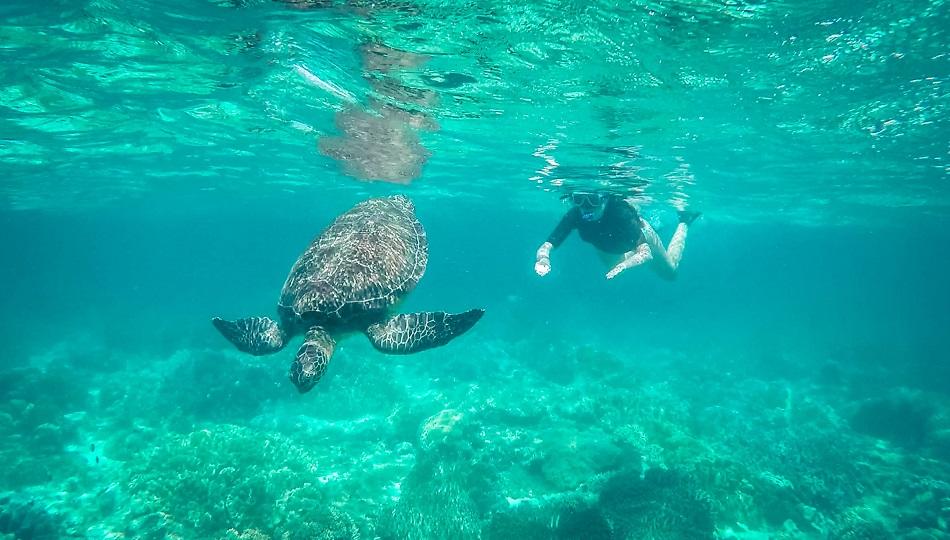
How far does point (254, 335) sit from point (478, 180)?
27.1 m

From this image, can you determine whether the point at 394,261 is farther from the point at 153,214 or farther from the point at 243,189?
the point at 153,214

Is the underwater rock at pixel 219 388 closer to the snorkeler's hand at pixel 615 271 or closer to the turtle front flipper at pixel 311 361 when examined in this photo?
the turtle front flipper at pixel 311 361

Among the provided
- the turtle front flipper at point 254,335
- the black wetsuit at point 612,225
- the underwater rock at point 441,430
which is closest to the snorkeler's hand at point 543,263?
the black wetsuit at point 612,225

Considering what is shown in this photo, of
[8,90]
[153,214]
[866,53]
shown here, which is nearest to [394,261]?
[866,53]

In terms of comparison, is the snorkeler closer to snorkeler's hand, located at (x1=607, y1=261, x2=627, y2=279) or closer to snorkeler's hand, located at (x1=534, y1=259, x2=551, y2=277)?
snorkeler's hand, located at (x1=607, y1=261, x2=627, y2=279)

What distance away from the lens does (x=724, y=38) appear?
10359mm

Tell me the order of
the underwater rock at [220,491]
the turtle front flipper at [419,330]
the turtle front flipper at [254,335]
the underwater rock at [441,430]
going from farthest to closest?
1. the underwater rock at [441,430]
2. the underwater rock at [220,491]
3. the turtle front flipper at [254,335]
4. the turtle front flipper at [419,330]

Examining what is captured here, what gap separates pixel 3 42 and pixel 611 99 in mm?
16309

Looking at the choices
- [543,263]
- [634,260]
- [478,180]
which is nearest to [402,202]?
[543,263]

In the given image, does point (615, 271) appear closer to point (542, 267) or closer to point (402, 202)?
point (542, 267)

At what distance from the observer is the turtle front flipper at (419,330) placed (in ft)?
21.4

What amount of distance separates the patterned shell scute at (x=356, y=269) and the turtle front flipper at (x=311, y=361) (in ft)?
1.07

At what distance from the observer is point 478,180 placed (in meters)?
33.1

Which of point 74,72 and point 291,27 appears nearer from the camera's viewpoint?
point 291,27
